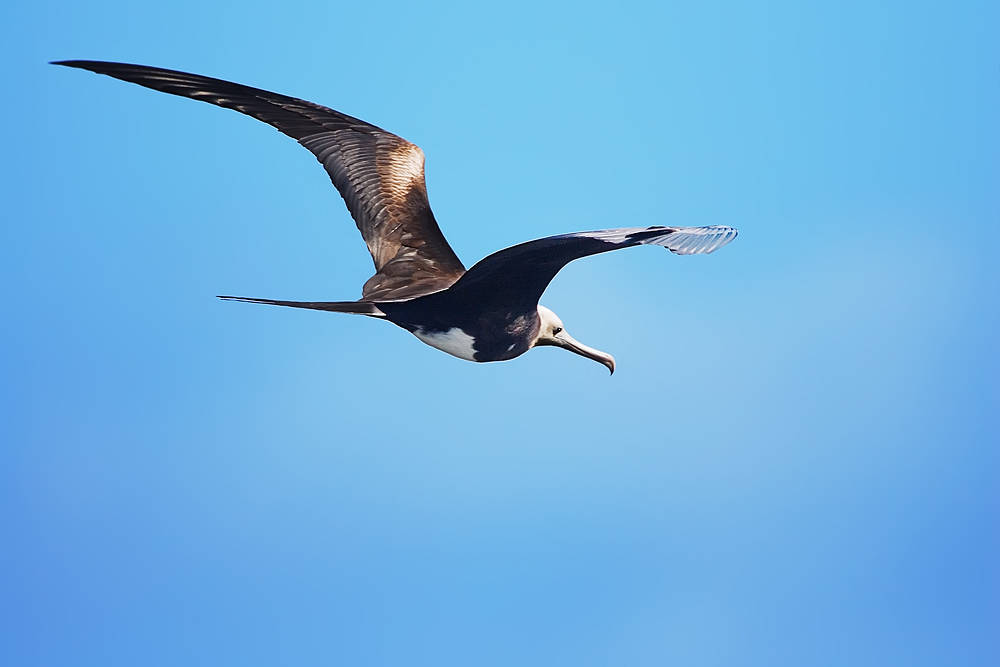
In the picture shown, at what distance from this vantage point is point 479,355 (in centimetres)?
525

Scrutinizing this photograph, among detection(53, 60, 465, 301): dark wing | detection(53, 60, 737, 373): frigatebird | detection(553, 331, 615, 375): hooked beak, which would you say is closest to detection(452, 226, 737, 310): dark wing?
detection(53, 60, 737, 373): frigatebird

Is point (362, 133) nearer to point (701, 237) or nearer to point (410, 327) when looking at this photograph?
point (410, 327)

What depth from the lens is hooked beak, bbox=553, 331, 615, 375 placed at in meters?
5.95

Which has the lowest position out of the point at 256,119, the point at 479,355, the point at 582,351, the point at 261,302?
the point at 261,302

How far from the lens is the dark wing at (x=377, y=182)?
5.52 metres

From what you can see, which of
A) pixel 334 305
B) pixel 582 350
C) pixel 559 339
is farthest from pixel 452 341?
pixel 582 350

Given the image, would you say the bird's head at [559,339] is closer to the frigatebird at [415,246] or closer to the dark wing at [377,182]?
the frigatebird at [415,246]

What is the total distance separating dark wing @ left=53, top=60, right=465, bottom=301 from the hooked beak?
63cm

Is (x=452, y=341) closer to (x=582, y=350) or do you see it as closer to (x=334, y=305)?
(x=334, y=305)

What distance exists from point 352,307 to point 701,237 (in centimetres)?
158

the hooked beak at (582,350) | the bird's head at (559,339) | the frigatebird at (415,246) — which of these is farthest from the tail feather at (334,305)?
the hooked beak at (582,350)

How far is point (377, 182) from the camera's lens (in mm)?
5945

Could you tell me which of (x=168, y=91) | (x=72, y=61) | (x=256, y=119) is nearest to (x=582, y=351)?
(x=256, y=119)

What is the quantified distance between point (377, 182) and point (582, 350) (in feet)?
4.34
